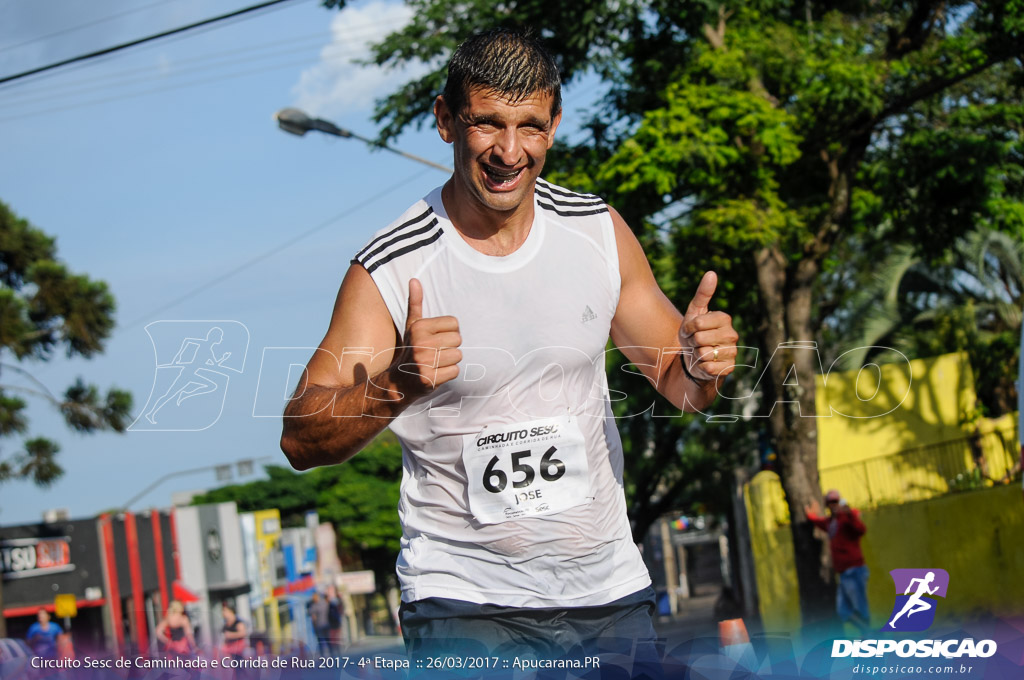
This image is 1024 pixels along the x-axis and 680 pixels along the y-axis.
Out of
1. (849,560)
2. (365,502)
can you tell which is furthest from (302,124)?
(365,502)

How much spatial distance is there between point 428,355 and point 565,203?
2.80ft

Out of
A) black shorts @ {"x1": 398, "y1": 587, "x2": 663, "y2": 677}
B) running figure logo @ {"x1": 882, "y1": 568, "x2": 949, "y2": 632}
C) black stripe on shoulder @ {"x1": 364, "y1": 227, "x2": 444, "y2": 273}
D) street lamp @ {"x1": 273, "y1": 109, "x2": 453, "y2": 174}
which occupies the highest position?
street lamp @ {"x1": 273, "y1": 109, "x2": 453, "y2": 174}

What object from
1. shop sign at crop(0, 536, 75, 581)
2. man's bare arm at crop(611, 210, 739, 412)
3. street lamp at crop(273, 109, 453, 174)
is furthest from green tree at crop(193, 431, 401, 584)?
man's bare arm at crop(611, 210, 739, 412)

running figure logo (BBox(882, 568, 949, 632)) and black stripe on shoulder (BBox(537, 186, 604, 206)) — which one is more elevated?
black stripe on shoulder (BBox(537, 186, 604, 206))

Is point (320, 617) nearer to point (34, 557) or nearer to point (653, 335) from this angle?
point (34, 557)

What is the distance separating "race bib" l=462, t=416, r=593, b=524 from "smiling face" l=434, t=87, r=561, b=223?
0.57m

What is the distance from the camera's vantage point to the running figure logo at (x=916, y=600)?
3.47m

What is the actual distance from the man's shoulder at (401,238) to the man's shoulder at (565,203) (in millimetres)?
311

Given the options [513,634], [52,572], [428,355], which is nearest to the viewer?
[428,355]

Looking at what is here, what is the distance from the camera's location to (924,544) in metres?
13.9

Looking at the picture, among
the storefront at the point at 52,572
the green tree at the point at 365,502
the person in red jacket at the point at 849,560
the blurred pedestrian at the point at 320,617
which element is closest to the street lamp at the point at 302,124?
the person in red jacket at the point at 849,560

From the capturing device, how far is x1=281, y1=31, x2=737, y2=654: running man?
8.82 feet

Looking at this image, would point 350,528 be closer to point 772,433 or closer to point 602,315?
point 772,433

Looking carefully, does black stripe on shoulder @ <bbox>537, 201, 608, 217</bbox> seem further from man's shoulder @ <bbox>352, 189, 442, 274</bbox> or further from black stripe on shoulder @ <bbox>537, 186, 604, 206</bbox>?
man's shoulder @ <bbox>352, 189, 442, 274</bbox>
